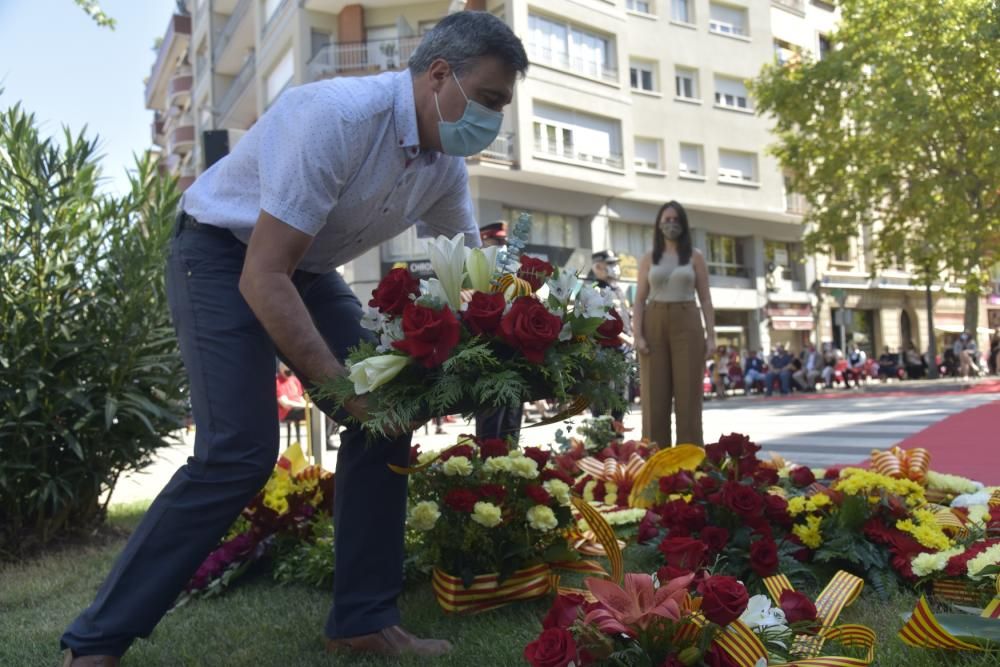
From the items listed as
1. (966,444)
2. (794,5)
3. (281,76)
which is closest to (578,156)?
(281,76)

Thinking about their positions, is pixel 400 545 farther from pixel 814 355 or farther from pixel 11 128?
pixel 814 355

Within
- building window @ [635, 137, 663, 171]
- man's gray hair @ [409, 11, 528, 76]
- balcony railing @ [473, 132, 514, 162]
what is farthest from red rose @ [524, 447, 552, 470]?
building window @ [635, 137, 663, 171]

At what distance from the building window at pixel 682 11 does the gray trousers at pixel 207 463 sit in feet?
113

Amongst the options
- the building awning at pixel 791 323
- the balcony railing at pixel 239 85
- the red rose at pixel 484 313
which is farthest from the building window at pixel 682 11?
the red rose at pixel 484 313

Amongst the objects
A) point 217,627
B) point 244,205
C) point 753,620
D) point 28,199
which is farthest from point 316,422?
point 753,620

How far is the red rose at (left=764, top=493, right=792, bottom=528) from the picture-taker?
350cm

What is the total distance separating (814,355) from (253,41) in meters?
23.6

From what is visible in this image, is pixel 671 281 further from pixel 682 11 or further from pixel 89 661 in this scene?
pixel 682 11

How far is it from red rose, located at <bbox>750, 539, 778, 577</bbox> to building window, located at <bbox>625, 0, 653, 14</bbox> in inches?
1273

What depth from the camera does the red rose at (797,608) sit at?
2.59 metres

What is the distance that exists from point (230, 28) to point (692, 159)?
60.7 ft

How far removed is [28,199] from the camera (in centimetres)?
538

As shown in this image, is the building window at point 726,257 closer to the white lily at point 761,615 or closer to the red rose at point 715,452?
the red rose at point 715,452

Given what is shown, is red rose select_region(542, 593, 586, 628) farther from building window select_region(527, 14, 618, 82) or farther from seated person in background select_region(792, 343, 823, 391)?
seated person in background select_region(792, 343, 823, 391)
